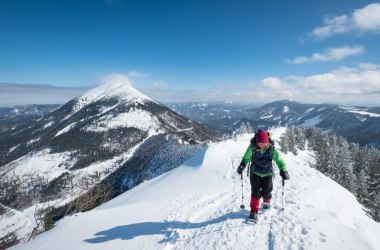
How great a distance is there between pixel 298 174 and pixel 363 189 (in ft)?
136

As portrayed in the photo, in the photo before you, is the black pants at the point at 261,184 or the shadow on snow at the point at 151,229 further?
the shadow on snow at the point at 151,229

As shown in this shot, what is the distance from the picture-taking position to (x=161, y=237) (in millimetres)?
12031

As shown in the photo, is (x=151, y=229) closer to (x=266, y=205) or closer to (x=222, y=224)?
(x=222, y=224)

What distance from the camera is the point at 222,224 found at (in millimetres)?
12219

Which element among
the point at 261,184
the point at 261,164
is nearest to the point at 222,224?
the point at 261,184

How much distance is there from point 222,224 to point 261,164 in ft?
10.7

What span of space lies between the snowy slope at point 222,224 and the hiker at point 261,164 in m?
0.99

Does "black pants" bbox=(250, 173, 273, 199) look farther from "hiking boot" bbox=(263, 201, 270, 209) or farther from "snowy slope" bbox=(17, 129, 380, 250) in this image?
"snowy slope" bbox=(17, 129, 380, 250)

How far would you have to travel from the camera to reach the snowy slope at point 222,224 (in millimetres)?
10133

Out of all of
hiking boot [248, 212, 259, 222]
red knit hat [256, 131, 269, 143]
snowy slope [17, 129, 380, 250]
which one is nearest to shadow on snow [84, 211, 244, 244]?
snowy slope [17, 129, 380, 250]

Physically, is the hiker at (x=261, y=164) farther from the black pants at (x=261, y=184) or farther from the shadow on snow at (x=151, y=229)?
the shadow on snow at (x=151, y=229)

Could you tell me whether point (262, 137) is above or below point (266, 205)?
above

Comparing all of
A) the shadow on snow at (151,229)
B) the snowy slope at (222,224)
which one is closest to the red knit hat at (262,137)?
the snowy slope at (222,224)

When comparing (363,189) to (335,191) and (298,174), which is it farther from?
(335,191)
